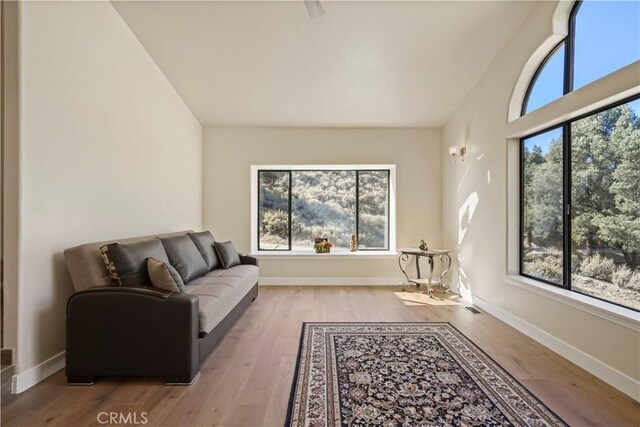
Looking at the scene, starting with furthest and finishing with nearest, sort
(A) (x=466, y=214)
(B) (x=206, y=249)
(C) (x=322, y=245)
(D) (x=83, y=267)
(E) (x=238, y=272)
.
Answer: (C) (x=322, y=245)
(A) (x=466, y=214)
(B) (x=206, y=249)
(E) (x=238, y=272)
(D) (x=83, y=267)

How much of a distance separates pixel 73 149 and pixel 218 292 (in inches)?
65.1

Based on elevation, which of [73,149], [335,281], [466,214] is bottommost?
[335,281]

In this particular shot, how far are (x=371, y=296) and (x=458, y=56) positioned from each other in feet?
10.8

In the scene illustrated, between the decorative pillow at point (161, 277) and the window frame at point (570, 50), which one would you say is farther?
the window frame at point (570, 50)

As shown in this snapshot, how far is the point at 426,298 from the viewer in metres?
4.43

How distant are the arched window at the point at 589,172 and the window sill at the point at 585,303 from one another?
0.29 feet

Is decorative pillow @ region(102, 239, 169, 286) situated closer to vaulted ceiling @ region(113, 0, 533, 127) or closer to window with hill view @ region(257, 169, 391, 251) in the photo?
vaulted ceiling @ region(113, 0, 533, 127)

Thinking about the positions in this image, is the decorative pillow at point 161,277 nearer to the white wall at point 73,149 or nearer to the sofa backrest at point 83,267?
the sofa backrest at point 83,267

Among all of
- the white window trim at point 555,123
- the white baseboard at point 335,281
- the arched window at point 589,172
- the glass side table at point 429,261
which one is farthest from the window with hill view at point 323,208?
the arched window at point 589,172

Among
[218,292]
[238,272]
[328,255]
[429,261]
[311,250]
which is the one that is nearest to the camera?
[218,292]

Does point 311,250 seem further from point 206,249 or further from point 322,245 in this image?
point 206,249

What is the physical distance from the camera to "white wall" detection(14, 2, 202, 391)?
7.01ft

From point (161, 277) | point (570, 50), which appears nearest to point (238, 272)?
point (161, 277)

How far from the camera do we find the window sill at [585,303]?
2.11 meters
